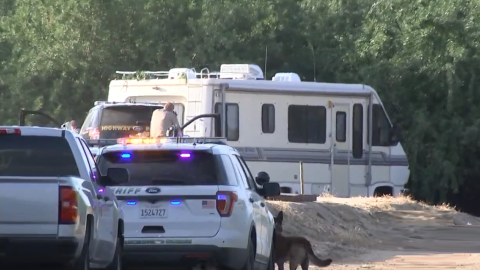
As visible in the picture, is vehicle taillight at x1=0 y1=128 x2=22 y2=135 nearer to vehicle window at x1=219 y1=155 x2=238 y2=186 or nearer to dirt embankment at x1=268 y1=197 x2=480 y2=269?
vehicle window at x1=219 y1=155 x2=238 y2=186

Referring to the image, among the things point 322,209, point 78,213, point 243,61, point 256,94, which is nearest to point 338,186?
point 256,94

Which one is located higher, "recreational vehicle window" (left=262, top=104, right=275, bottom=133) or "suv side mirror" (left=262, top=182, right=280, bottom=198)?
"recreational vehicle window" (left=262, top=104, right=275, bottom=133)

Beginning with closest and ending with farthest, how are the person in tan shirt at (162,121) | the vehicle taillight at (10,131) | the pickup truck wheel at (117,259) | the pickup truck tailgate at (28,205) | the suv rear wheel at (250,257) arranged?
the pickup truck tailgate at (28,205)
the vehicle taillight at (10,131)
the pickup truck wheel at (117,259)
the suv rear wheel at (250,257)
the person in tan shirt at (162,121)

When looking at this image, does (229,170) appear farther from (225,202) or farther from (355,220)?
(355,220)

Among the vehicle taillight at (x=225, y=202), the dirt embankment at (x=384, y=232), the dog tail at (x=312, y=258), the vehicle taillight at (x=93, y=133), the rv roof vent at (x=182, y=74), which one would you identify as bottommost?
the dirt embankment at (x=384, y=232)

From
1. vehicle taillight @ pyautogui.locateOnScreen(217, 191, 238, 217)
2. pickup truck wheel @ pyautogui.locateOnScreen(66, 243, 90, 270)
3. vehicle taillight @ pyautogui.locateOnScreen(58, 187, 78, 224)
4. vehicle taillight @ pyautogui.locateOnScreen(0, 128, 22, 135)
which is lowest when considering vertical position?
pickup truck wheel @ pyautogui.locateOnScreen(66, 243, 90, 270)

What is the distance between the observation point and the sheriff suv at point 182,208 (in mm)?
12523

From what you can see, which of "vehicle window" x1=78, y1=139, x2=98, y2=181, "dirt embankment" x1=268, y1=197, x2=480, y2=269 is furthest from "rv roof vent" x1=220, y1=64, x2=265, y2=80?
"vehicle window" x1=78, y1=139, x2=98, y2=181

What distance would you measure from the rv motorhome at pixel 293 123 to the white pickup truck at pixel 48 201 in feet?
49.5

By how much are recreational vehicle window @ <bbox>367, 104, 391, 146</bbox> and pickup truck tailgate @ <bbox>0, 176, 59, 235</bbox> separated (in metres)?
19.3

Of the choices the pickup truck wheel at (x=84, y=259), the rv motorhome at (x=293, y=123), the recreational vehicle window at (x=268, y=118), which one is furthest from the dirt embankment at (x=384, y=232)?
the pickup truck wheel at (x=84, y=259)

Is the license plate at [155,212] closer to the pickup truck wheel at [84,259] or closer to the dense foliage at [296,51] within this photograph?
the pickup truck wheel at [84,259]

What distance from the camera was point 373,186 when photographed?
28.2 metres

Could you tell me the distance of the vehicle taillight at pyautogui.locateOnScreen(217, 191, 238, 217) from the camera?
1250 cm
